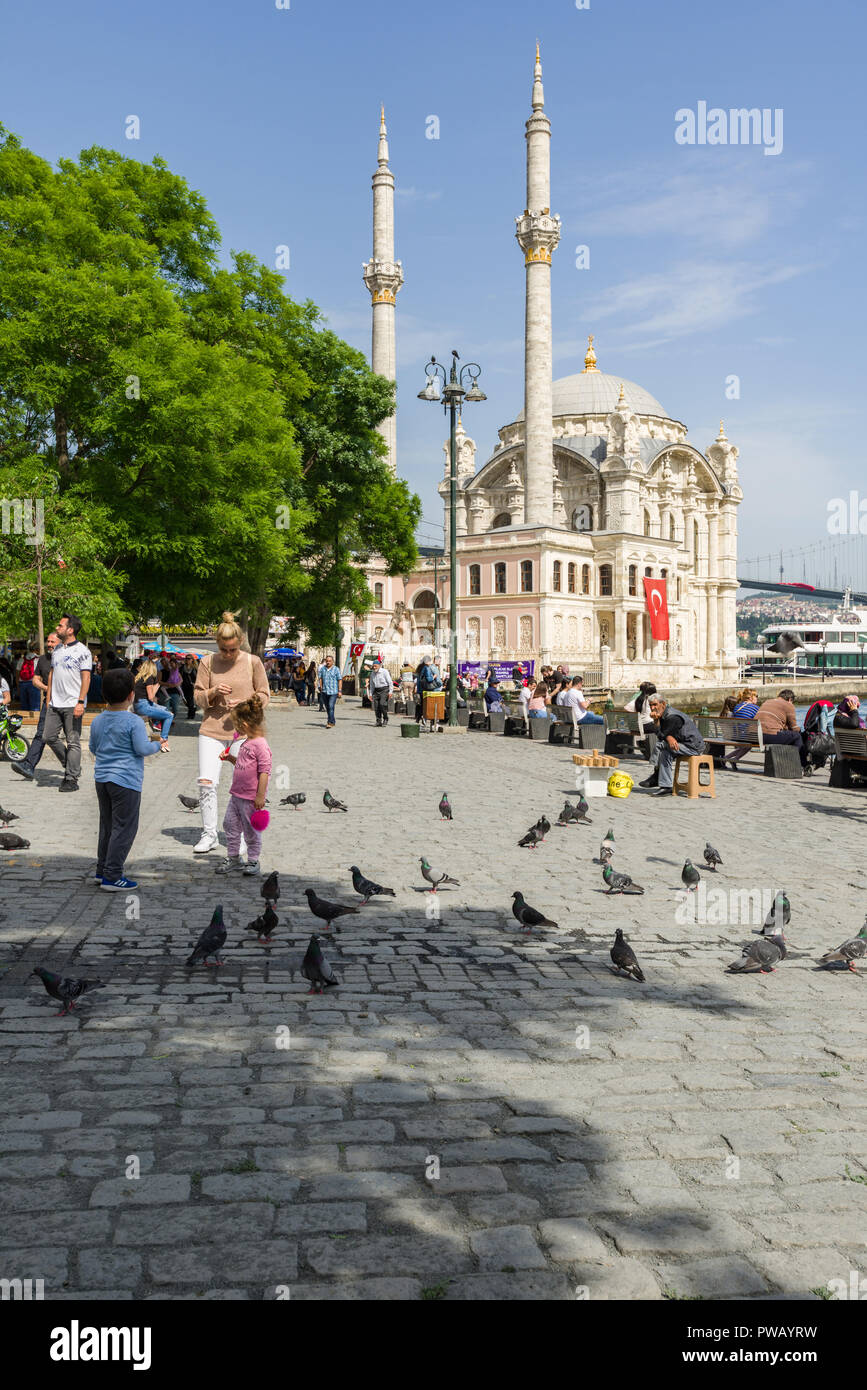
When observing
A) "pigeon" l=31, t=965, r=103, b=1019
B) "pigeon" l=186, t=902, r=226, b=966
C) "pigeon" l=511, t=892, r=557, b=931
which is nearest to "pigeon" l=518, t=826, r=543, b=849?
"pigeon" l=511, t=892, r=557, b=931

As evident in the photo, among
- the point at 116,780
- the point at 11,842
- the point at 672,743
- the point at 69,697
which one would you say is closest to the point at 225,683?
the point at 116,780

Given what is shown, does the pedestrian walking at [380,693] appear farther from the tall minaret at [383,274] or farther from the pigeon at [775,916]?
the tall minaret at [383,274]

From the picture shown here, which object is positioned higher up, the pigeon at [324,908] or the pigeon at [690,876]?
the pigeon at [324,908]

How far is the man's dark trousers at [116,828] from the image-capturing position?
7559 mm

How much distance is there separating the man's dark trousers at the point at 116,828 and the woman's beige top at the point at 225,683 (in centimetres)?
111

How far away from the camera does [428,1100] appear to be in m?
4.08

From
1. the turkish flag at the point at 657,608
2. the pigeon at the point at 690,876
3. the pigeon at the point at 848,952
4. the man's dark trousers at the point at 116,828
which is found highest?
the turkish flag at the point at 657,608

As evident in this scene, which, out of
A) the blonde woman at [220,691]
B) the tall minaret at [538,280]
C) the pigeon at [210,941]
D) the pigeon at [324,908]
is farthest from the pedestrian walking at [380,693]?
the tall minaret at [538,280]

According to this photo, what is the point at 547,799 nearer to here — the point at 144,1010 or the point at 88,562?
the point at 144,1010

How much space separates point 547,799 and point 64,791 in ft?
20.0

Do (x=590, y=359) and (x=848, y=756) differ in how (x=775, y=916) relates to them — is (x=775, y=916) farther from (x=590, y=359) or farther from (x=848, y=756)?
(x=590, y=359)

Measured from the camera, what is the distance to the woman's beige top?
860 centimetres
